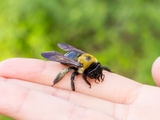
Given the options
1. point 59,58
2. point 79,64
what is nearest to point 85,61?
point 79,64

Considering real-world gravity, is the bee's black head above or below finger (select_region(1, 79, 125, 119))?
above

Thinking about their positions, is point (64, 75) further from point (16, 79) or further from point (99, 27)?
point (99, 27)

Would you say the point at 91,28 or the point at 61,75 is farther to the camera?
the point at 91,28

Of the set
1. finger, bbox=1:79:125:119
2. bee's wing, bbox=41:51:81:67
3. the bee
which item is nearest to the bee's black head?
the bee

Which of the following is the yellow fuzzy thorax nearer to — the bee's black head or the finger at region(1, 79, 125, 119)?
the bee's black head

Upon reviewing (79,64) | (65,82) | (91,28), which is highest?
(79,64)

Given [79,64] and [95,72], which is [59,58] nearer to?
[79,64]
